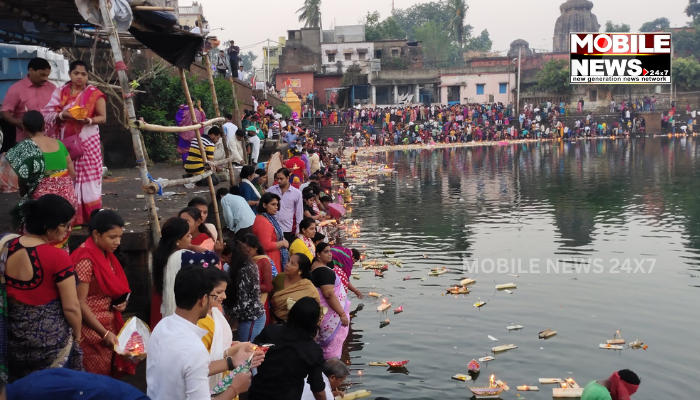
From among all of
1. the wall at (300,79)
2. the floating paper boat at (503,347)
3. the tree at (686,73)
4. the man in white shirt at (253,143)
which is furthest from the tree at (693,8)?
the floating paper boat at (503,347)

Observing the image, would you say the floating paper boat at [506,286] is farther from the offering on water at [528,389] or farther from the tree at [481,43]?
the tree at [481,43]

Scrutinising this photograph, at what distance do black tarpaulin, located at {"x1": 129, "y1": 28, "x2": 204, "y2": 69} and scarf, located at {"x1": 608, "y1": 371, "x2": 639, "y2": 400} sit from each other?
5672 millimetres

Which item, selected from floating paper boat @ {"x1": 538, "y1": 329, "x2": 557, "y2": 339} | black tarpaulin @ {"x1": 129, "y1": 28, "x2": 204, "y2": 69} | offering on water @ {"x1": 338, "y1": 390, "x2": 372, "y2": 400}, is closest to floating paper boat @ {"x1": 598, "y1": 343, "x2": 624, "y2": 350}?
floating paper boat @ {"x1": 538, "y1": 329, "x2": 557, "y2": 339}

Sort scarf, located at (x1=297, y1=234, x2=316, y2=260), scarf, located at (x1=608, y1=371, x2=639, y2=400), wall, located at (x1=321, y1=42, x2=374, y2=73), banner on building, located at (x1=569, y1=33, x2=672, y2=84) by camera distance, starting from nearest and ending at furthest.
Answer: scarf, located at (x1=608, y1=371, x2=639, y2=400)
scarf, located at (x1=297, y1=234, x2=316, y2=260)
banner on building, located at (x1=569, y1=33, x2=672, y2=84)
wall, located at (x1=321, y1=42, x2=374, y2=73)

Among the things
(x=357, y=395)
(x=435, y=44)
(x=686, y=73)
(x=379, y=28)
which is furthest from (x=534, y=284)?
(x=435, y=44)

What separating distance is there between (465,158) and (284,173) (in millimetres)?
27476

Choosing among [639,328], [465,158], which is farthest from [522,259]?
[465,158]

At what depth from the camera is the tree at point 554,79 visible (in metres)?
55.2

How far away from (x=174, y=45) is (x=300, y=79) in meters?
52.0

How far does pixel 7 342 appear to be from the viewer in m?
3.93

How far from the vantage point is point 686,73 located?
185 feet

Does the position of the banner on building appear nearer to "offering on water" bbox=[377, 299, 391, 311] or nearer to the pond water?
the pond water

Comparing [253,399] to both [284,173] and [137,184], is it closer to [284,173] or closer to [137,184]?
[284,173]

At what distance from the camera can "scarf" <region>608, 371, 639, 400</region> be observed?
5.39 meters
